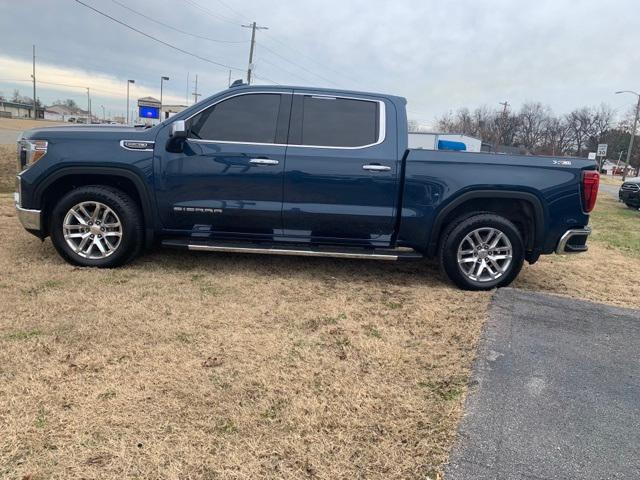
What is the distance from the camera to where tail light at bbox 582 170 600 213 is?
475 centimetres

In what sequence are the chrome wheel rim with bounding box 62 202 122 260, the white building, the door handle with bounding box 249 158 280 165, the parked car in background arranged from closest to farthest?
the door handle with bounding box 249 158 280 165 < the chrome wheel rim with bounding box 62 202 122 260 < the white building < the parked car in background

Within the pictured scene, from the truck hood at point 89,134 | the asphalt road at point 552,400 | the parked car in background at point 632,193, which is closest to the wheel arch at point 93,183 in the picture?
the truck hood at point 89,134

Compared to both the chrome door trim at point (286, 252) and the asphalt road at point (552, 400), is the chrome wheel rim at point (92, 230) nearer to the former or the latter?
the chrome door trim at point (286, 252)

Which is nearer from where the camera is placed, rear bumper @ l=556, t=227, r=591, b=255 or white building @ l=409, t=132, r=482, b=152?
rear bumper @ l=556, t=227, r=591, b=255

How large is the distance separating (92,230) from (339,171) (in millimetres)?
2497

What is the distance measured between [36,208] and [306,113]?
9.15ft

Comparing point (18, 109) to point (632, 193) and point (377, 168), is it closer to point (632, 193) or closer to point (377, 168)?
point (632, 193)

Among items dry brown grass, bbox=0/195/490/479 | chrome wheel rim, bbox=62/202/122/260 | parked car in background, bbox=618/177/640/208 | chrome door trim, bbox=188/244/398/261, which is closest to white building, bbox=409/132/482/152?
chrome door trim, bbox=188/244/398/261

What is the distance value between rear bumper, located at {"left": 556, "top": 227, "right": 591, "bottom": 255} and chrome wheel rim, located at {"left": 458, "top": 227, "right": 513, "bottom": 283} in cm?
49

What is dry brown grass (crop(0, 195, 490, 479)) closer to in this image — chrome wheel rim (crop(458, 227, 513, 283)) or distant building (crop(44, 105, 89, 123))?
chrome wheel rim (crop(458, 227, 513, 283))

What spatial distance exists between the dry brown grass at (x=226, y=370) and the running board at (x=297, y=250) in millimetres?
319

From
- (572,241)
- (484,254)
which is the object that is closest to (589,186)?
(572,241)

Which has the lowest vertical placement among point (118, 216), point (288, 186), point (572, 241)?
point (118, 216)

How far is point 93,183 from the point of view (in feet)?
16.3
